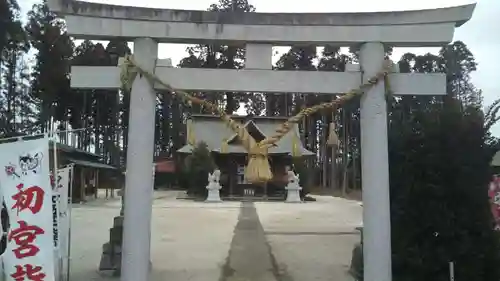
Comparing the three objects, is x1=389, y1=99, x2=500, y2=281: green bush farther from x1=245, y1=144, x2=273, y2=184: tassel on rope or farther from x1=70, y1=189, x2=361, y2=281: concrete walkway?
x1=70, y1=189, x2=361, y2=281: concrete walkway

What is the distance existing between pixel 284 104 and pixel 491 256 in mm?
32502

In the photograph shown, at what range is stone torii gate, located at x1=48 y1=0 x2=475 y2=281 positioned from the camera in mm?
5746

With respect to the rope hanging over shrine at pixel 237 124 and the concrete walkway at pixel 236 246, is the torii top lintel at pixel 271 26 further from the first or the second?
the concrete walkway at pixel 236 246

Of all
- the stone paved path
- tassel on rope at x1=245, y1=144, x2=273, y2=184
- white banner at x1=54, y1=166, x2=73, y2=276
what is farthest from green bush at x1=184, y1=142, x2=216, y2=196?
tassel on rope at x1=245, y1=144, x2=273, y2=184

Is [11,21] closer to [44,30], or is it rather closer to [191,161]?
[44,30]

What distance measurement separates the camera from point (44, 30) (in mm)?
32688

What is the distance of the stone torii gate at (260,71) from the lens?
5.75m

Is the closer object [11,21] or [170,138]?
[11,21]

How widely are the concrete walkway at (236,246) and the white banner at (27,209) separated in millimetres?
2641

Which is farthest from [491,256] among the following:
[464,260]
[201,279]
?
[201,279]

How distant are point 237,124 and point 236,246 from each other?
20.6 feet

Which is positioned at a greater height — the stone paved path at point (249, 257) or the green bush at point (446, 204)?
the green bush at point (446, 204)

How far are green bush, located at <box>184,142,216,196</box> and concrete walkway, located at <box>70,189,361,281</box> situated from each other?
38.6ft

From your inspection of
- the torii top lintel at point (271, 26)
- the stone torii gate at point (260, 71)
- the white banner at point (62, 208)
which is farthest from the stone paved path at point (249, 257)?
the torii top lintel at point (271, 26)
